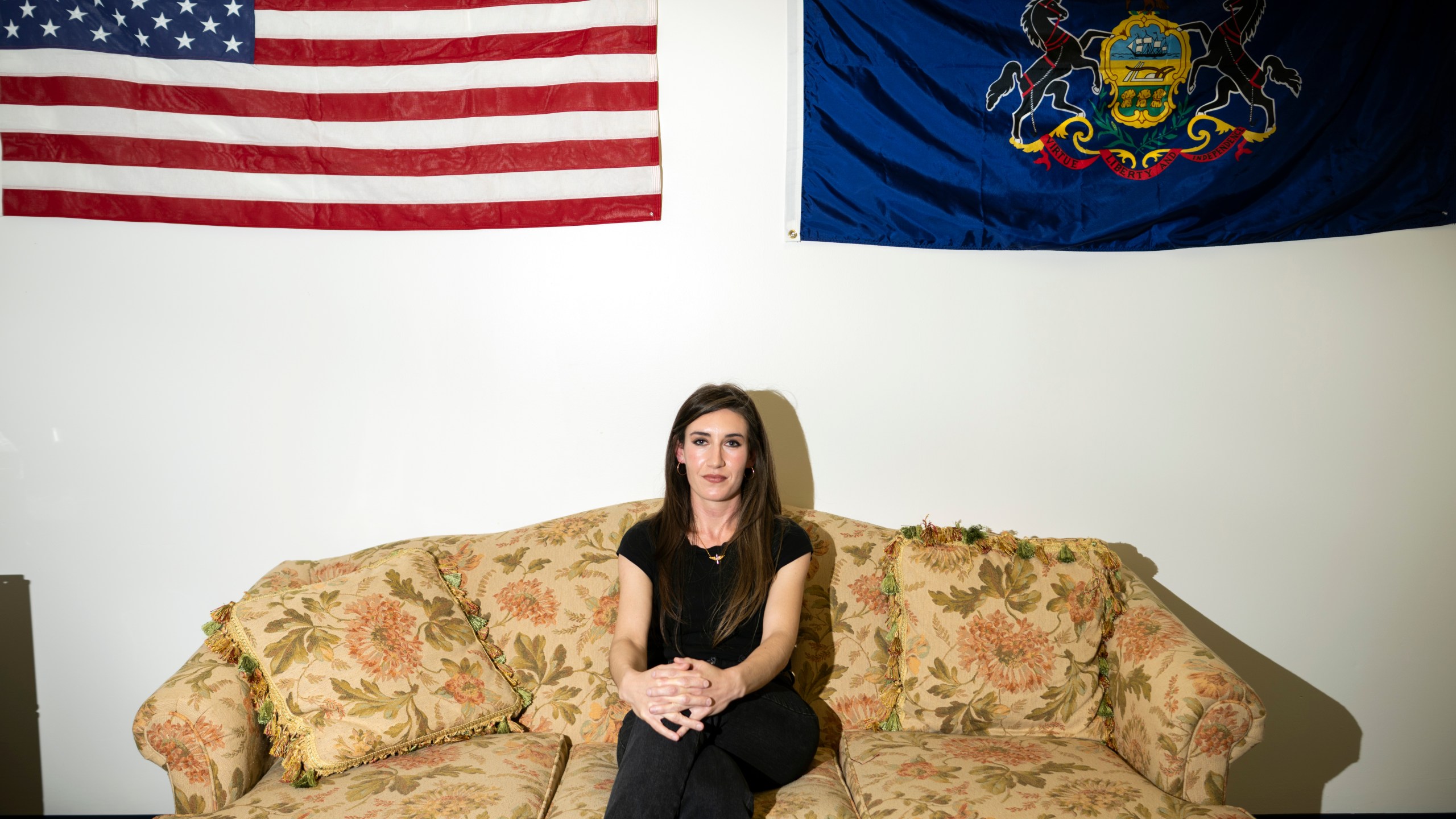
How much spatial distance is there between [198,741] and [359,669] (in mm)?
336

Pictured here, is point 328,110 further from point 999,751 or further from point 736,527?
point 999,751

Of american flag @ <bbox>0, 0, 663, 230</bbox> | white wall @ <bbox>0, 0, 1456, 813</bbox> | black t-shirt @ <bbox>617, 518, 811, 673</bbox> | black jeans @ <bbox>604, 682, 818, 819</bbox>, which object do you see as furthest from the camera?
white wall @ <bbox>0, 0, 1456, 813</bbox>

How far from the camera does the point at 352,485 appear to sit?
267 cm

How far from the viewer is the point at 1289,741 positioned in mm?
2750

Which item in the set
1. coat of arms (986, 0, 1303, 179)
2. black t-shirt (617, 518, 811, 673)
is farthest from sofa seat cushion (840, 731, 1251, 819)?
coat of arms (986, 0, 1303, 179)

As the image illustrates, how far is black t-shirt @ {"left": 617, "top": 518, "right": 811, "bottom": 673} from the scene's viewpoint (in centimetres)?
212

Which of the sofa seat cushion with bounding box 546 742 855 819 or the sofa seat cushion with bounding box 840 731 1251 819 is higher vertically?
the sofa seat cushion with bounding box 840 731 1251 819

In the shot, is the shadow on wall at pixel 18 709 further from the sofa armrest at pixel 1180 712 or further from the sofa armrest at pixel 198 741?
the sofa armrest at pixel 1180 712

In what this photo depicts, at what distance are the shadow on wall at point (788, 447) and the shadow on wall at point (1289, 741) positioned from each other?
1.12 meters

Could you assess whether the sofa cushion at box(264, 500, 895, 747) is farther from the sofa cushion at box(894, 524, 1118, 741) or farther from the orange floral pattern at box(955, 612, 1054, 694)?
the orange floral pattern at box(955, 612, 1054, 694)

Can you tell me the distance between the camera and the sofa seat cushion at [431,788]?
181 centimetres

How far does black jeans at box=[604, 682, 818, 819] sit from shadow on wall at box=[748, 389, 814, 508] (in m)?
0.72

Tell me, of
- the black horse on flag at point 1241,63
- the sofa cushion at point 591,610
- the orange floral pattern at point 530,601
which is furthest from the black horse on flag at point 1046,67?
the orange floral pattern at point 530,601

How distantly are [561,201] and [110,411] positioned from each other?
1489mm
